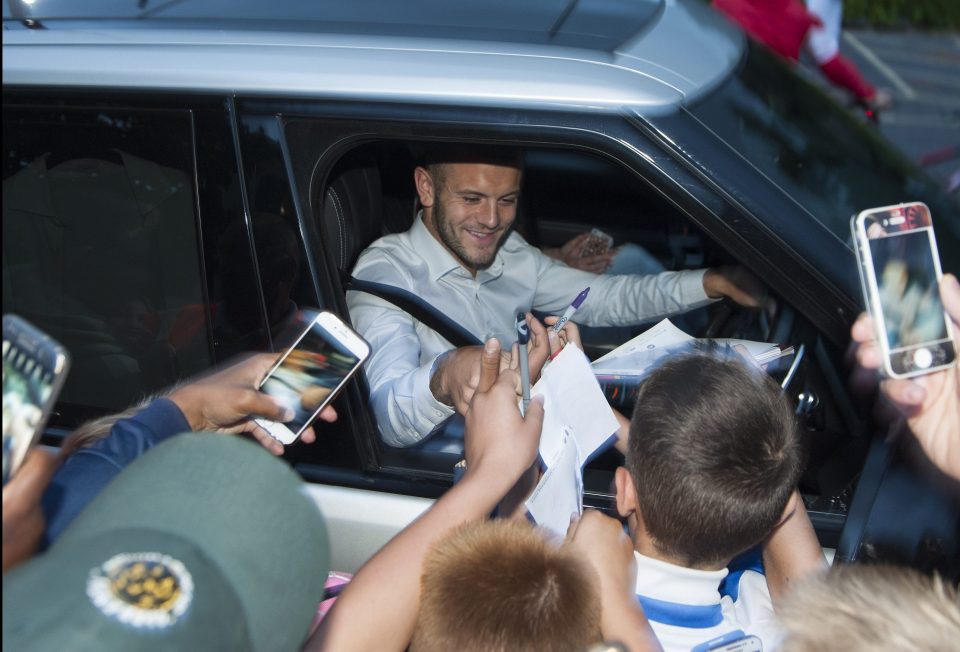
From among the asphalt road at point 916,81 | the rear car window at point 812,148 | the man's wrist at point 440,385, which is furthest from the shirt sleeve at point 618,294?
the asphalt road at point 916,81

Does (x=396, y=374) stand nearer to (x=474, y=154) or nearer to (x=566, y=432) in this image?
(x=566, y=432)

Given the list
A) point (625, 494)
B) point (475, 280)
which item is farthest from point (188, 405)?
point (475, 280)

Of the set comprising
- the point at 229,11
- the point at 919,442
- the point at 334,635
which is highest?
the point at 229,11

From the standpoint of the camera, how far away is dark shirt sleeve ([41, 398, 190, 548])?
1.32 metres

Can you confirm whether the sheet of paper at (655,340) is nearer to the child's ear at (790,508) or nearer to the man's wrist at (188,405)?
the child's ear at (790,508)

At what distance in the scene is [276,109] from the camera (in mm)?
1847

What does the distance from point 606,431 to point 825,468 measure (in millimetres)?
587

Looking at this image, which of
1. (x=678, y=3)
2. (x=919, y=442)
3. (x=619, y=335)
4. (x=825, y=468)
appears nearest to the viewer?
(x=919, y=442)

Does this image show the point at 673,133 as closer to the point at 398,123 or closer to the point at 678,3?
the point at 398,123

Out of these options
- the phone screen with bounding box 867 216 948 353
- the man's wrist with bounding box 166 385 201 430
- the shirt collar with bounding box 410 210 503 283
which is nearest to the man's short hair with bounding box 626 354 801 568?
the phone screen with bounding box 867 216 948 353

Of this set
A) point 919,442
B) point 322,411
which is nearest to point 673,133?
point 919,442

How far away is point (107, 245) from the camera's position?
2.02 metres

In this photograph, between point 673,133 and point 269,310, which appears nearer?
point 673,133

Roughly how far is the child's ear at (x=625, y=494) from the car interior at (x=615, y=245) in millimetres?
185
